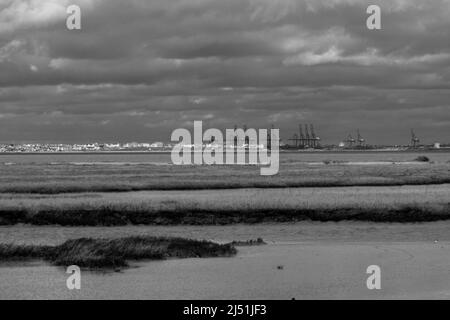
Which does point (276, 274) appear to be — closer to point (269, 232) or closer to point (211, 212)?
point (269, 232)

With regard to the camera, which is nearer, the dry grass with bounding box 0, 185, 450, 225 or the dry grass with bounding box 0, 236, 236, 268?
the dry grass with bounding box 0, 236, 236, 268

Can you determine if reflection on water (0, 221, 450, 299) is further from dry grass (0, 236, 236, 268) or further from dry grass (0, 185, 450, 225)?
dry grass (0, 185, 450, 225)

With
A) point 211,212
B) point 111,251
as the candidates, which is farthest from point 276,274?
point 211,212

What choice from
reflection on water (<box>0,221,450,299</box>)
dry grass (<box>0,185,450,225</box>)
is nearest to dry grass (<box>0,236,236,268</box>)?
reflection on water (<box>0,221,450,299</box>)

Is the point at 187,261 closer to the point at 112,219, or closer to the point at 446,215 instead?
the point at 112,219

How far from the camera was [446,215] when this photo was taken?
37.8 metres

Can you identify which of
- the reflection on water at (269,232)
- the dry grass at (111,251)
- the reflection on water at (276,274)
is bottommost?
the reflection on water at (269,232)

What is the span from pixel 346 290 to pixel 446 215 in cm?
2083

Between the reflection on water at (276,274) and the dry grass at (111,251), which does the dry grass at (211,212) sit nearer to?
the reflection on water at (276,274)

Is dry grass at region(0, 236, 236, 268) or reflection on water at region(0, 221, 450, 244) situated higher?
dry grass at region(0, 236, 236, 268)

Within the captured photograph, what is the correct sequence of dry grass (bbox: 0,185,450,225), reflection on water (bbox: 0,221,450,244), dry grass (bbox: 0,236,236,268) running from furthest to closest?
dry grass (bbox: 0,185,450,225) → reflection on water (bbox: 0,221,450,244) → dry grass (bbox: 0,236,236,268)

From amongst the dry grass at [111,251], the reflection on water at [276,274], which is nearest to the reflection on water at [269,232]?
the reflection on water at [276,274]

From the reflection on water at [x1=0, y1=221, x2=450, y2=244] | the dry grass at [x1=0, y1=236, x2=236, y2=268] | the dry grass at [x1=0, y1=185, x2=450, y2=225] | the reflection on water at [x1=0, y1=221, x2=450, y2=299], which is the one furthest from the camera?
the dry grass at [x1=0, y1=185, x2=450, y2=225]
